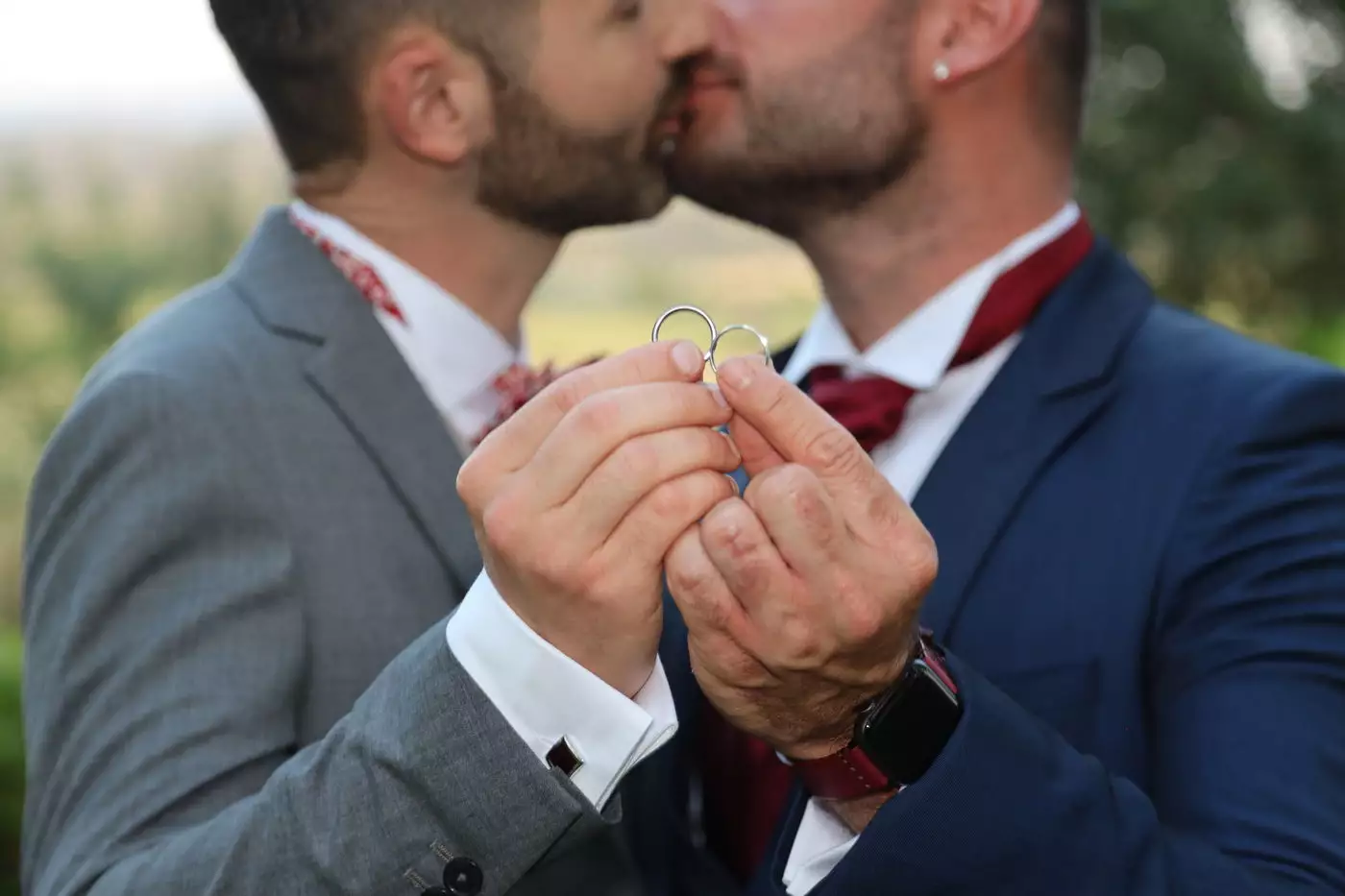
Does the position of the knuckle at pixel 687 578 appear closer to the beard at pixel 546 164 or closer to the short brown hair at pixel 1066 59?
the beard at pixel 546 164

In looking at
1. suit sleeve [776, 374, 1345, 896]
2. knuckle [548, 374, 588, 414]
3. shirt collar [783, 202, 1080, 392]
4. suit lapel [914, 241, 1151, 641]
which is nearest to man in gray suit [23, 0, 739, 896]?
knuckle [548, 374, 588, 414]

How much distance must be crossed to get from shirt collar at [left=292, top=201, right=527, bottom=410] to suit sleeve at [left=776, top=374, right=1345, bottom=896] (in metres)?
0.93

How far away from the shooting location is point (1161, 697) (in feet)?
5.87

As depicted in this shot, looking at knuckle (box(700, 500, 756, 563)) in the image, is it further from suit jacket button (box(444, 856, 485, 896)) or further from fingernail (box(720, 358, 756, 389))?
suit jacket button (box(444, 856, 485, 896))

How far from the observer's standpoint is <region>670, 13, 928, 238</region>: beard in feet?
7.59

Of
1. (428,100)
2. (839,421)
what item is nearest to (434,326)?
(428,100)

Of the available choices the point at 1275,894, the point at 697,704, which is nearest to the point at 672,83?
the point at 697,704

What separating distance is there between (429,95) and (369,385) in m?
0.52

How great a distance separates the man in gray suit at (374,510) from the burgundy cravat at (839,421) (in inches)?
8.6

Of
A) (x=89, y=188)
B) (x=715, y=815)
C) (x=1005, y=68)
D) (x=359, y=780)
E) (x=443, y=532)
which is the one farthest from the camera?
(x=89, y=188)

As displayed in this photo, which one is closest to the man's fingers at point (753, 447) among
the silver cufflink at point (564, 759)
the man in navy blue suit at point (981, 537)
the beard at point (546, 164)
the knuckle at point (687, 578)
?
the man in navy blue suit at point (981, 537)

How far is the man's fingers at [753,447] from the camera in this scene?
1421mm

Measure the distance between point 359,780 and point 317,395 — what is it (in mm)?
648

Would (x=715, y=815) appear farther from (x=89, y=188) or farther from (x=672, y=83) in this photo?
(x=89, y=188)
